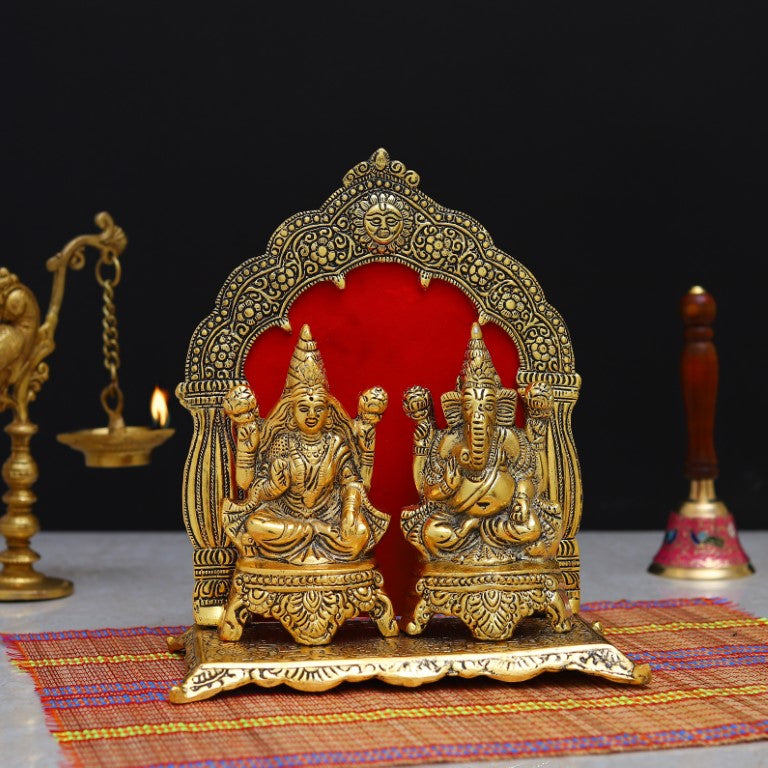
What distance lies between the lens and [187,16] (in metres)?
4.14

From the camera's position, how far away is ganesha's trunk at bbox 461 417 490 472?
2541 millimetres

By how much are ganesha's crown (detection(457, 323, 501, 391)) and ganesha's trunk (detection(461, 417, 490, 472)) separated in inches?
2.9

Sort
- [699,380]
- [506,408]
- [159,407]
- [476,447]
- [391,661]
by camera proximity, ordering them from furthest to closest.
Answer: [699,380]
[159,407]
[506,408]
[476,447]
[391,661]

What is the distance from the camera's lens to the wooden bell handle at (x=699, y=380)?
356cm

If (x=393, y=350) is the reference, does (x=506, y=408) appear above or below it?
below

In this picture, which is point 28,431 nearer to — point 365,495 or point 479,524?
point 365,495

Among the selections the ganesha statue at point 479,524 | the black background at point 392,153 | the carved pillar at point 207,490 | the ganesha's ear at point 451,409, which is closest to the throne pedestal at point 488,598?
the ganesha statue at point 479,524

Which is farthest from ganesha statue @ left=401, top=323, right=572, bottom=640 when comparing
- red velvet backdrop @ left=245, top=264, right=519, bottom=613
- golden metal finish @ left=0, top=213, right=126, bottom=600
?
golden metal finish @ left=0, top=213, right=126, bottom=600

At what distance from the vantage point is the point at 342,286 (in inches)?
106

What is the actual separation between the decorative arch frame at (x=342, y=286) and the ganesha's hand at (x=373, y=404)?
23 cm

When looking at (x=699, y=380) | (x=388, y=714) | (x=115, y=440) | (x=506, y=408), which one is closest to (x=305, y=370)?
(x=506, y=408)

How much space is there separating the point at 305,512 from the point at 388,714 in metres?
0.42

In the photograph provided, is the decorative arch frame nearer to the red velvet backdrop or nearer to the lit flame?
the red velvet backdrop

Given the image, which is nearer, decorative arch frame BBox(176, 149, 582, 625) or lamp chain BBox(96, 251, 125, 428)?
decorative arch frame BBox(176, 149, 582, 625)
